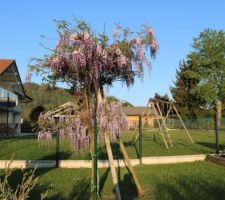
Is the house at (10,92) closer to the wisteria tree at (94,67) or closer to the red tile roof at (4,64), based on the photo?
the red tile roof at (4,64)

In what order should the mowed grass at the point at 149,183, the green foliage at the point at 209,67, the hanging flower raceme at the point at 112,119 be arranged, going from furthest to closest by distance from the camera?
the green foliage at the point at 209,67 < the mowed grass at the point at 149,183 < the hanging flower raceme at the point at 112,119

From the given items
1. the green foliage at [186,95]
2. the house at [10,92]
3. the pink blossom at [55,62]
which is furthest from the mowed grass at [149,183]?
the green foliage at [186,95]

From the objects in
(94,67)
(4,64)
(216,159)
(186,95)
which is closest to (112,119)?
(94,67)

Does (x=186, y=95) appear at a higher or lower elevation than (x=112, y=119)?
higher

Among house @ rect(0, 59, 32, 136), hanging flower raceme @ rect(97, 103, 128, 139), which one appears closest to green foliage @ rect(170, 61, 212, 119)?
house @ rect(0, 59, 32, 136)

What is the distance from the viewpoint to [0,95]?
41312 mm

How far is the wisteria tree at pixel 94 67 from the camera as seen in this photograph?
8633 mm

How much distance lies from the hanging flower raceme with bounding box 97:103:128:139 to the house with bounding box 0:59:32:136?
30106 millimetres

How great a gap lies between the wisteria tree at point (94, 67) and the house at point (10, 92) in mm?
30084

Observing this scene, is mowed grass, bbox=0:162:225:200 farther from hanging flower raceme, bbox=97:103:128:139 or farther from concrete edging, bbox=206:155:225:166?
hanging flower raceme, bbox=97:103:128:139

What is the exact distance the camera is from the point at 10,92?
4538 cm

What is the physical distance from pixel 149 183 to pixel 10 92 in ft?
120

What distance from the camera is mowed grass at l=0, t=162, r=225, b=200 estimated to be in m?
9.25

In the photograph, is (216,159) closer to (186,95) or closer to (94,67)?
(94,67)
